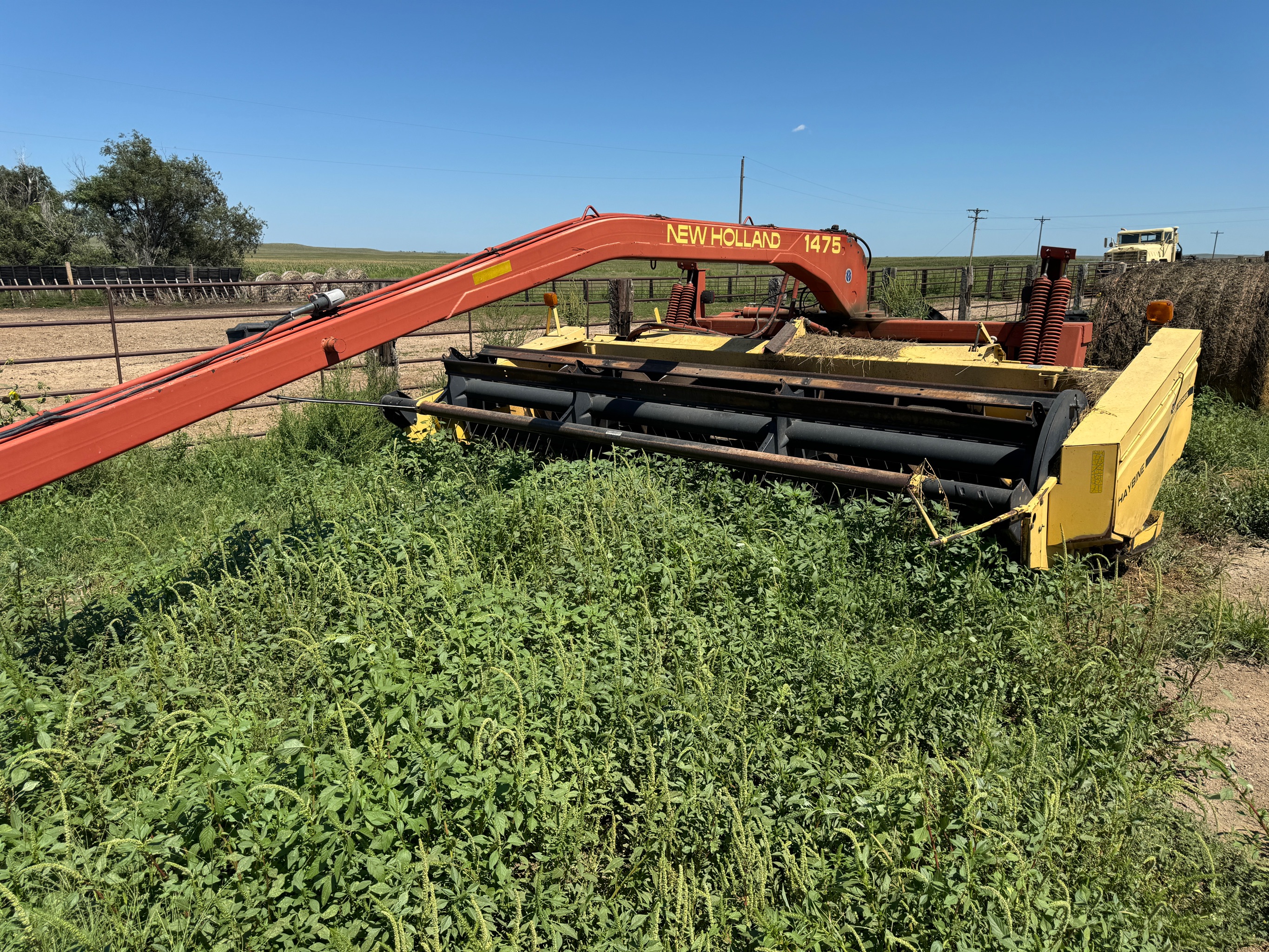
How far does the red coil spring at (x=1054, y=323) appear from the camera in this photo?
5.44m

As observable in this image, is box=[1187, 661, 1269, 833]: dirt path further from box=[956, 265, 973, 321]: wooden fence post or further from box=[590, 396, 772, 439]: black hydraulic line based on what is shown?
box=[956, 265, 973, 321]: wooden fence post

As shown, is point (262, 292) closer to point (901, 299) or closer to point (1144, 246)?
point (901, 299)

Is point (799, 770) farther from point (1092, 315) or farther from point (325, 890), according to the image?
point (1092, 315)

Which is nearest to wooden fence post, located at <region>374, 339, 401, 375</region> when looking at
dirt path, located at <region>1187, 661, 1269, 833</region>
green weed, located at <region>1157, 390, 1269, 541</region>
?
green weed, located at <region>1157, 390, 1269, 541</region>

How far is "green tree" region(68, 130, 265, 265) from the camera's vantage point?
1644 inches

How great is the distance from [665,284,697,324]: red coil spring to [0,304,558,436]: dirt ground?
3778 millimetres

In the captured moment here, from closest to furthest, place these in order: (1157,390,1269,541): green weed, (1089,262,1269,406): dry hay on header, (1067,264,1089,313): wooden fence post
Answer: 1. (1157,390,1269,541): green weed
2. (1089,262,1269,406): dry hay on header
3. (1067,264,1089,313): wooden fence post

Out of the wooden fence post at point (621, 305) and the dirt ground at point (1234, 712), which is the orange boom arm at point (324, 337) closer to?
the dirt ground at point (1234, 712)

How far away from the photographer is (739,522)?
14.5ft

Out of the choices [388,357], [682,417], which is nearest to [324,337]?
[682,417]

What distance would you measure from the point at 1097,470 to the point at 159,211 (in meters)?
51.0

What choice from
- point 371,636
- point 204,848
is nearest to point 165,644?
point 371,636

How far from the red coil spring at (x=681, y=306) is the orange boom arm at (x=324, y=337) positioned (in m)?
2.15

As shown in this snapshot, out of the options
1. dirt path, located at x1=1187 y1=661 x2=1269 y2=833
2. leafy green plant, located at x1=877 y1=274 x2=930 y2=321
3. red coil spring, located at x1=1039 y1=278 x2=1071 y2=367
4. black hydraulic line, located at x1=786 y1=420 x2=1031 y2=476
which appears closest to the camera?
dirt path, located at x1=1187 y1=661 x2=1269 y2=833
